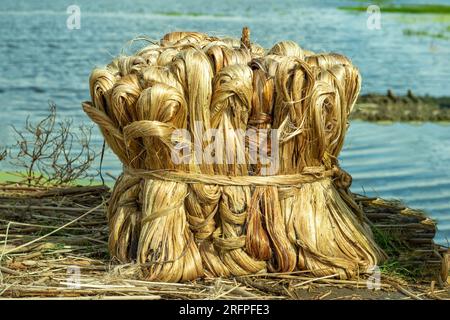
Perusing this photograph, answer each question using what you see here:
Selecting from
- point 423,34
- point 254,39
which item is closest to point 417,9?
point 423,34

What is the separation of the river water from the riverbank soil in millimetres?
709

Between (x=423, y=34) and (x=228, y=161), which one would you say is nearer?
(x=228, y=161)

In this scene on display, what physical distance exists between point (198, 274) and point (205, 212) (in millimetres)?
300

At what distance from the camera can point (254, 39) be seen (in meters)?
7.42

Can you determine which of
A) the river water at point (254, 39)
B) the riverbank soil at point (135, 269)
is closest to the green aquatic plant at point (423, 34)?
the river water at point (254, 39)

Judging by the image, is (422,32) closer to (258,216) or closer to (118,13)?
(118,13)

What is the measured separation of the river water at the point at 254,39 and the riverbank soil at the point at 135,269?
2.32ft

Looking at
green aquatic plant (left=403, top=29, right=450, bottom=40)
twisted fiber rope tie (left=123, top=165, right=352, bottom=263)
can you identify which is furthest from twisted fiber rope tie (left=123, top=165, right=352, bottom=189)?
green aquatic plant (left=403, top=29, right=450, bottom=40)

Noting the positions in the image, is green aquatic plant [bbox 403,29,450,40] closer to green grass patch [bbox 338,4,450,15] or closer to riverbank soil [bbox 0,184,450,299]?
green grass patch [bbox 338,4,450,15]

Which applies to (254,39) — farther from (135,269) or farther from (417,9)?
→ (417,9)

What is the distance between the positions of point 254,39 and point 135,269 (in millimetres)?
2852

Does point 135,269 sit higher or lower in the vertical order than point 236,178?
lower

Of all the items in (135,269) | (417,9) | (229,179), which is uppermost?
(417,9)

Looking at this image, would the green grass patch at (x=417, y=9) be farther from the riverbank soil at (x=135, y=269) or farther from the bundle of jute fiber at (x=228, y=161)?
the bundle of jute fiber at (x=228, y=161)
